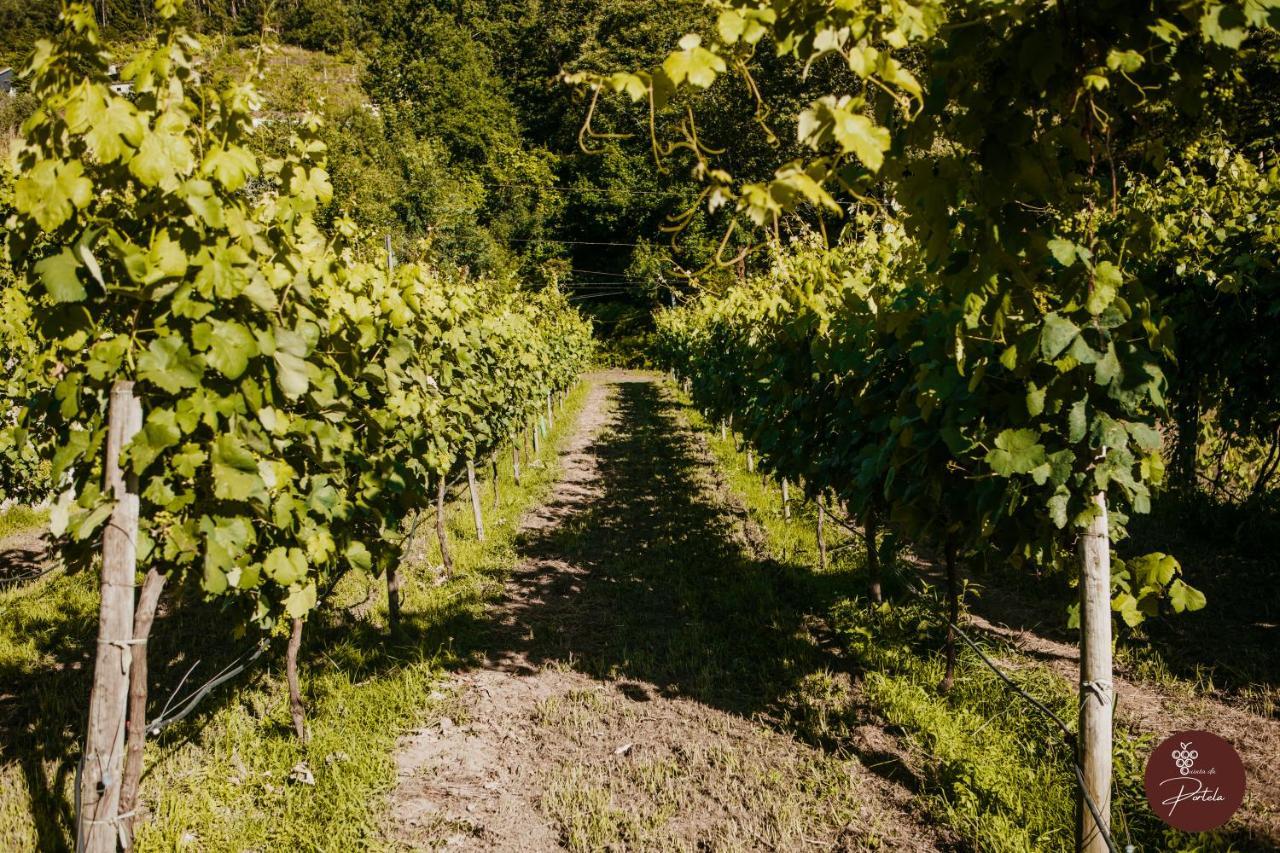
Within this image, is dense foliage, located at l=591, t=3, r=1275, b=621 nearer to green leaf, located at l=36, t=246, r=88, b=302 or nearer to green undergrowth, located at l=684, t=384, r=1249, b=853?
green undergrowth, located at l=684, t=384, r=1249, b=853

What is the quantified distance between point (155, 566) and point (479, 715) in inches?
92.4

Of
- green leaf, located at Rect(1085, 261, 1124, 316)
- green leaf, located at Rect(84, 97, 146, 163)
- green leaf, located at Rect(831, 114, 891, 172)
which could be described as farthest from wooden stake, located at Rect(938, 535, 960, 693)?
green leaf, located at Rect(84, 97, 146, 163)

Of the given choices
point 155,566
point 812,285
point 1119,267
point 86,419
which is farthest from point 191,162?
point 812,285

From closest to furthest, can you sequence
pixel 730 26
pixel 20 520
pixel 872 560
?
pixel 730 26, pixel 872 560, pixel 20 520

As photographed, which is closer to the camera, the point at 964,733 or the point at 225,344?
the point at 225,344

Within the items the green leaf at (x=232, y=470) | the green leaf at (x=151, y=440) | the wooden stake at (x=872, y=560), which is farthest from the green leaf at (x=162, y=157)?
the wooden stake at (x=872, y=560)

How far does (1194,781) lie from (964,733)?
1.94 meters

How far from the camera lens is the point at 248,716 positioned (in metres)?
4.21

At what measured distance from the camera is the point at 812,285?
19.5 ft

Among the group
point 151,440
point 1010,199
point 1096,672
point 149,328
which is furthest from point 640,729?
point 1010,199

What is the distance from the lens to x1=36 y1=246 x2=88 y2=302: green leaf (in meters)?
2.01

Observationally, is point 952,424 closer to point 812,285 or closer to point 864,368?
point 864,368

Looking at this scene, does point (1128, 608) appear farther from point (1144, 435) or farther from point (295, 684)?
point (295, 684)

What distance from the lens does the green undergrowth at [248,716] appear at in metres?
3.26
